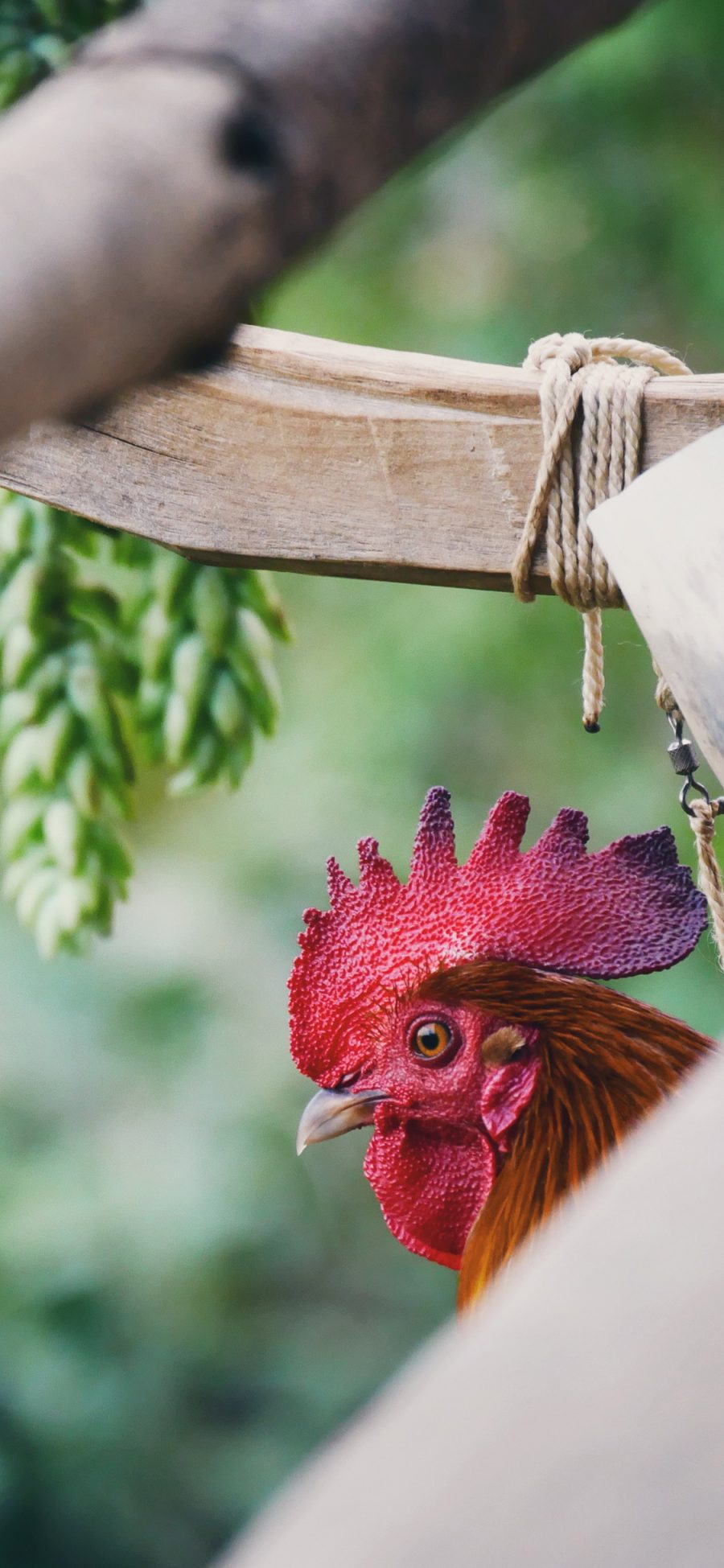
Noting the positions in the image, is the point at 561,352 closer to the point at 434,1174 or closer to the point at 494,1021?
the point at 494,1021

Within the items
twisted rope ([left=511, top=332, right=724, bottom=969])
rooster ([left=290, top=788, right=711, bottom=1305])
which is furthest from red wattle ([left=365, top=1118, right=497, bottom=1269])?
twisted rope ([left=511, top=332, right=724, bottom=969])

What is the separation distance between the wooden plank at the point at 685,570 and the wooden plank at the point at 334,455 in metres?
0.10

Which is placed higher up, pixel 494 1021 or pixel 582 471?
pixel 582 471

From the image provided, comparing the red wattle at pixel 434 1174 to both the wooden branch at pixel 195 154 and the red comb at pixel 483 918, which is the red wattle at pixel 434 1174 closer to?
the red comb at pixel 483 918

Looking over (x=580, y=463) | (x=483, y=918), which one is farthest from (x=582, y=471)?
(x=483, y=918)

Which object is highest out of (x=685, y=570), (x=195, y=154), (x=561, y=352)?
(x=561, y=352)

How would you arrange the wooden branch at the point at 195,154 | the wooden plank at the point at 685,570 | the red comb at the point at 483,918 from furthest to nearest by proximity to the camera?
the red comb at the point at 483,918, the wooden plank at the point at 685,570, the wooden branch at the point at 195,154

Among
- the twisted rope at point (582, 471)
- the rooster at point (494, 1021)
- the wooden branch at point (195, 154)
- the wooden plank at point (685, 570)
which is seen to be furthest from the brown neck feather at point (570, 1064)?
the wooden branch at point (195, 154)

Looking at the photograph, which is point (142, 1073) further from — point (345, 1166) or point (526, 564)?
point (526, 564)

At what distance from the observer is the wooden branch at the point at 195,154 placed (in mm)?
194

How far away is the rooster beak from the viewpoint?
76 centimetres

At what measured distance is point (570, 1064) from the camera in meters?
0.73

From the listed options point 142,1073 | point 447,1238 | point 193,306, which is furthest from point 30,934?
point 193,306

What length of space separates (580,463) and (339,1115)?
1.24 feet
